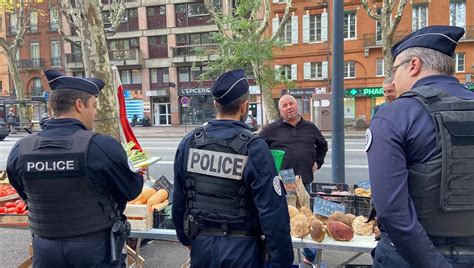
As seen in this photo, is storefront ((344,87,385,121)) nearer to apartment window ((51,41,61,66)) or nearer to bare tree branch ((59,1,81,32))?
bare tree branch ((59,1,81,32))

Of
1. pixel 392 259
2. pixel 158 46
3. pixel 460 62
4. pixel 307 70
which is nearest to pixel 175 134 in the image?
pixel 307 70

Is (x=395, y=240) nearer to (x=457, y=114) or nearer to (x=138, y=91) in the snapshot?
(x=457, y=114)

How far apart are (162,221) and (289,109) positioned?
2192mm

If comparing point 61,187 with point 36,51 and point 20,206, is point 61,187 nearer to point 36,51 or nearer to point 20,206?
point 20,206

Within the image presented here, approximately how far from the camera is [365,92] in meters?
29.3

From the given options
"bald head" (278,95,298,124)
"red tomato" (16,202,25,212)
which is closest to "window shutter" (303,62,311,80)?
"bald head" (278,95,298,124)

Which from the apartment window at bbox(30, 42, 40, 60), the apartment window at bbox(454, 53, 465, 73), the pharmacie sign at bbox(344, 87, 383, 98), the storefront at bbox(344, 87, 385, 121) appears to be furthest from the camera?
the apartment window at bbox(30, 42, 40, 60)

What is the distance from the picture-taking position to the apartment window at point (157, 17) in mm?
36872

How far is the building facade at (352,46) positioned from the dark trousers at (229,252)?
26068 millimetres

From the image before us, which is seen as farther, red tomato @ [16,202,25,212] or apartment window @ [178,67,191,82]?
apartment window @ [178,67,191,82]

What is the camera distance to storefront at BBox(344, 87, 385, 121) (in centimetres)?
2930

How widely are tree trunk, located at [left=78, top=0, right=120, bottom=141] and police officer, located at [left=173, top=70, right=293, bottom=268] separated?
4.51 meters

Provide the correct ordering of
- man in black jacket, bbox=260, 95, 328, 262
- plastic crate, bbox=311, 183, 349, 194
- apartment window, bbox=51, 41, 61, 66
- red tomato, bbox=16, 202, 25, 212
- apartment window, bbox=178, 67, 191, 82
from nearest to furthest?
1. plastic crate, bbox=311, 183, 349, 194
2. red tomato, bbox=16, 202, 25, 212
3. man in black jacket, bbox=260, 95, 328, 262
4. apartment window, bbox=178, 67, 191, 82
5. apartment window, bbox=51, 41, 61, 66

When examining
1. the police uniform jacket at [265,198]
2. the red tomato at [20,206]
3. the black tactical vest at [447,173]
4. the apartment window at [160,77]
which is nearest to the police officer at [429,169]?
the black tactical vest at [447,173]
